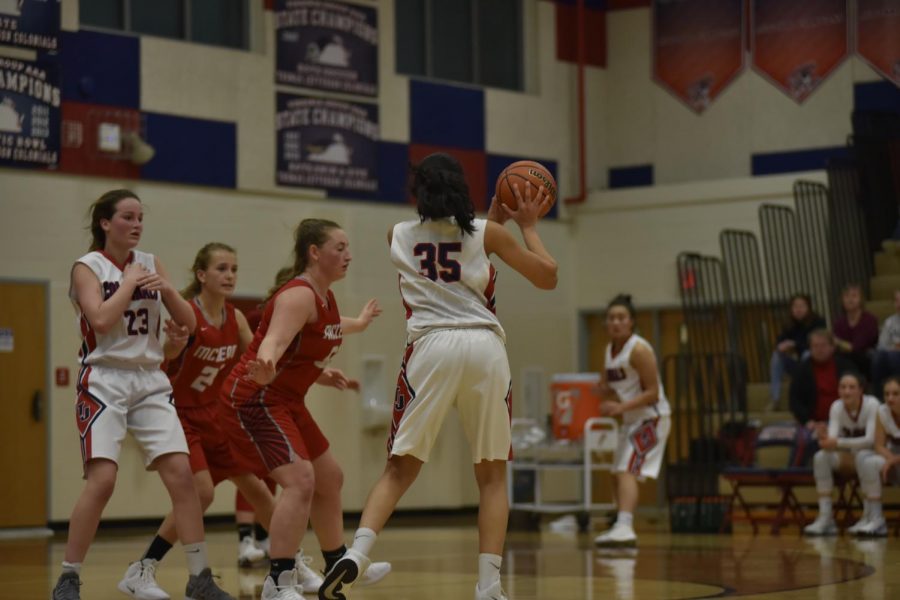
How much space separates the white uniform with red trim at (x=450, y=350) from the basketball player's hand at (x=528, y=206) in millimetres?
172

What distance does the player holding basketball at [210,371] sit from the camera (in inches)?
302

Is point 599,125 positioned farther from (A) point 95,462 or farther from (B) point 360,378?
(A) point 95,462

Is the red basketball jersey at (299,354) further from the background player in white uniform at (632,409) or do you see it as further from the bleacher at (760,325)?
the bleacher at (760,325)

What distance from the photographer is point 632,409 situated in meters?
11.2

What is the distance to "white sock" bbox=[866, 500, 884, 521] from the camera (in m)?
11.7

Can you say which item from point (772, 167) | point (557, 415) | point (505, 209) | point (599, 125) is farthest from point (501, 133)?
point (505, 209)

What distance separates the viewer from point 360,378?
16031 millimetres

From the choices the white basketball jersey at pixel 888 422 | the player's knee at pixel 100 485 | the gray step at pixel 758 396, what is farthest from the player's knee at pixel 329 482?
the gray step at pixel 758 396

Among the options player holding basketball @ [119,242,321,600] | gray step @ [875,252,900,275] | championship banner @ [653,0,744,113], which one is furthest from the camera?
championship banner @ [653,0,744,113]

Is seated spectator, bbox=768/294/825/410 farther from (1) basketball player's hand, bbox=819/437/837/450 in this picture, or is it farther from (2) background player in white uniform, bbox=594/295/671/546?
(2) background player in white uniform, bbox=594/295/671/546

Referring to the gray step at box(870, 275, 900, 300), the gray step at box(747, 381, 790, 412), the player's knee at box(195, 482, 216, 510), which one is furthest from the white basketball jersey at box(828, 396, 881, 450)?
the player's knee at box(195, 482, 216, 510)

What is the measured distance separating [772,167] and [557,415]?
4.79 m

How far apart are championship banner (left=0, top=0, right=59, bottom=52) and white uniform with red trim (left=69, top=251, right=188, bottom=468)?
25.1 feet

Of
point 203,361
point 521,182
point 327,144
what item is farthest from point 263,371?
point 327,144
